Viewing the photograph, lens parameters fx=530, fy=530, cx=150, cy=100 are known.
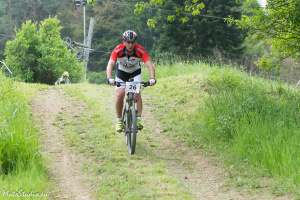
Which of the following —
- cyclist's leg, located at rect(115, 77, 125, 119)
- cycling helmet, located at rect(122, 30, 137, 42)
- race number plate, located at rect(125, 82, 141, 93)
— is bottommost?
cyclist's leg, located at rect(115, 77, 125, 119)

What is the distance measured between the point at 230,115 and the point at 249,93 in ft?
5.16

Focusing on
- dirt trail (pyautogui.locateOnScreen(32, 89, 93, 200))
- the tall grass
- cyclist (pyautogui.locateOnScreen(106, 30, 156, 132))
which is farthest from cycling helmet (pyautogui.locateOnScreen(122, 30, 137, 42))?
the tall grass

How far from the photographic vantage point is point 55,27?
33844mm

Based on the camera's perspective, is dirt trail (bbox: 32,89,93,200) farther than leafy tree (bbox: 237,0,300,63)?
No

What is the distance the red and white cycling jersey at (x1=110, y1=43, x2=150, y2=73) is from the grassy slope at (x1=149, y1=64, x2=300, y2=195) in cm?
189

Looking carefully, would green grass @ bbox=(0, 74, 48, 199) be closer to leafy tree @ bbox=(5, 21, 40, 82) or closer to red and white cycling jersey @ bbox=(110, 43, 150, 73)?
red and white cycling jersey @ bbox=(110, 43, 150, 73)

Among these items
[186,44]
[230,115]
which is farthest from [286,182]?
[186,44]

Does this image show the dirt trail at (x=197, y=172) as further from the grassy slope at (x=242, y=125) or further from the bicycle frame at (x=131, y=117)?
the bicycle frame at (x=131, y=117)

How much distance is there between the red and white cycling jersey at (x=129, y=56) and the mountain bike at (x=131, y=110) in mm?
451

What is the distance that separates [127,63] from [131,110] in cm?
84

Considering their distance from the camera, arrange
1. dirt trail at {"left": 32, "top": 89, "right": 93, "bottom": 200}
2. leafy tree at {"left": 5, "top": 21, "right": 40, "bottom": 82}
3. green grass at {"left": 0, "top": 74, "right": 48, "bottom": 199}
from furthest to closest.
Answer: leafy tree at {"left": 5, "top": 21, "right": 40, "bottom": 82}
dirt trail at {"left": 32, "top": 89, "right": 93, "bottom": 200}
green grass at {"left": 0, "top": 74, "right": 48, "bottom": 199}

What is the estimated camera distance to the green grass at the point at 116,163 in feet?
23.3

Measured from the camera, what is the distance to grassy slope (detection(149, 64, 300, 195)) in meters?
7.89

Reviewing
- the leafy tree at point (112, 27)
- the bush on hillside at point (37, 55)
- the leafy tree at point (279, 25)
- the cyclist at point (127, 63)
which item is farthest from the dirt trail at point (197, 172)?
the leafy tree at point (112, 27)
